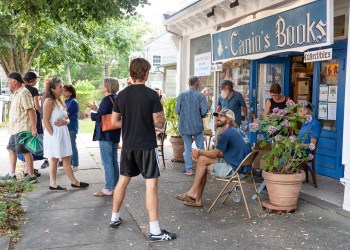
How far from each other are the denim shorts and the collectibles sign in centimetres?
183

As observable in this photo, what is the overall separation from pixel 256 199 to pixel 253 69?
3406 mm

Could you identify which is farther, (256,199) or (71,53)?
(71,53)

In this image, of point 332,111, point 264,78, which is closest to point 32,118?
point 264,78

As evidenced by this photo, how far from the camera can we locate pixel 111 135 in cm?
531

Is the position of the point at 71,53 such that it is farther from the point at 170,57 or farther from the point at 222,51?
the point at 170,57

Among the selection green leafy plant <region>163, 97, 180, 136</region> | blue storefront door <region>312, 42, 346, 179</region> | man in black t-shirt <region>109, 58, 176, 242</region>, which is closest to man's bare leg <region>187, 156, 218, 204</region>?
A: man in black t-shirt <region>109, 58, 176, 242</region>

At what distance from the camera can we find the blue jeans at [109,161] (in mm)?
5359

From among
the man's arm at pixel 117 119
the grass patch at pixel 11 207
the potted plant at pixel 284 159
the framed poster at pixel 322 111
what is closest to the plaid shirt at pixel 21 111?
the grass patch at pixel 11 207

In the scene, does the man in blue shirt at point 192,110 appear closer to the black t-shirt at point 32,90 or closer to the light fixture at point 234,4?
the light fixture at point 234,4

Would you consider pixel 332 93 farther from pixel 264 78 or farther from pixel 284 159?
pixel 284 159

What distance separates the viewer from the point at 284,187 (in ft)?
15.3

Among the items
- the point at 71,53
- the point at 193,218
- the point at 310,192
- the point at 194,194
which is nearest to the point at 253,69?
the point at 310,192

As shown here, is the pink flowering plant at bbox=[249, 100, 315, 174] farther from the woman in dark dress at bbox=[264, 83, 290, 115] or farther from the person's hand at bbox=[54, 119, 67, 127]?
the person's hand at bbox=[54, 119, 67, 127]

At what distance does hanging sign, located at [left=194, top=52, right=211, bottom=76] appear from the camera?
916cm
